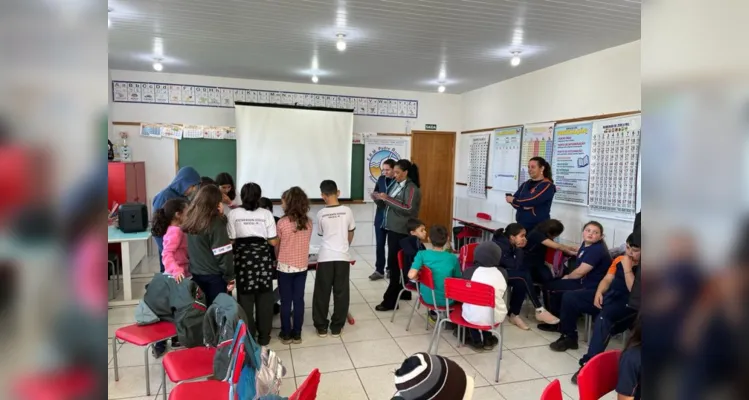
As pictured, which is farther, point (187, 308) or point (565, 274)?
point (565, 274)

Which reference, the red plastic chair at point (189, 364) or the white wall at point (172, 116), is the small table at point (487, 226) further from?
the red plastic chair at point (189, 364)

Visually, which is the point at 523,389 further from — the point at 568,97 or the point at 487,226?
the point at 568,97

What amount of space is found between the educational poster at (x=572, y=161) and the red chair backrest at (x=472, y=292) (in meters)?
2.18

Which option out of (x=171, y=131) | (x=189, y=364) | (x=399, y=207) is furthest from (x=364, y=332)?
(x=171, y=131)

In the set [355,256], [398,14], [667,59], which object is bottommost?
[355,256]

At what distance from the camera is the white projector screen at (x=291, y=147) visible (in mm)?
5684

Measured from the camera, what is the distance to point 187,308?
2.35 meters

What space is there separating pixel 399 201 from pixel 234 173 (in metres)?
2.81

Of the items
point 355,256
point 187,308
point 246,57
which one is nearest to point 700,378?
point 187,308

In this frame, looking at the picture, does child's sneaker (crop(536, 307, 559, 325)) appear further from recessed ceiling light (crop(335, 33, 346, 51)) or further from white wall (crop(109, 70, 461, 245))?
white wall (crop(109, 70, 461, 245))

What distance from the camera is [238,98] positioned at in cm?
573

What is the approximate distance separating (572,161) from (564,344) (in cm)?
197

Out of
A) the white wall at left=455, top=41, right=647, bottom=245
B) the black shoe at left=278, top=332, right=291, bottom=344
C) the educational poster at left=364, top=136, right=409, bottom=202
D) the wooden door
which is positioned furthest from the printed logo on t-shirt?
the wooden door

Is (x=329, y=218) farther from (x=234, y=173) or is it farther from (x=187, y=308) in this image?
(x=234, y=173)
